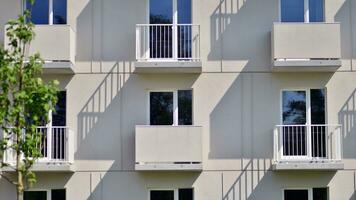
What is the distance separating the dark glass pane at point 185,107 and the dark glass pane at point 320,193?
407 centimetres

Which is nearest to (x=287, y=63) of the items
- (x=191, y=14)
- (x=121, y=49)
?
(x=191, y=14)

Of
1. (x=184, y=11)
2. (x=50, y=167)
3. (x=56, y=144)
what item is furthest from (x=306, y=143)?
(x=50, y=167)

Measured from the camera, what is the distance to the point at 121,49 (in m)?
19.1

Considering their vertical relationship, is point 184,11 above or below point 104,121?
above

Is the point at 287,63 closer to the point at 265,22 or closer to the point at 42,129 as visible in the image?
the point at 265,22

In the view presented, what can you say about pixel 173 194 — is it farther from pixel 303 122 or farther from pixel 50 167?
pixel 303 122

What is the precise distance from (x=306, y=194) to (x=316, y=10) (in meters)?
5.41

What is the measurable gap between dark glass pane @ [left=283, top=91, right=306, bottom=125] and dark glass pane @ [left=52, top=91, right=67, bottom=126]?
6406 millimetres

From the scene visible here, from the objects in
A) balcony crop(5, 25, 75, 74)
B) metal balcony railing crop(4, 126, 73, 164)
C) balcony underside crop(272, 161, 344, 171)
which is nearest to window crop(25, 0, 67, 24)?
balcony crop(5, 25, 75, 74)

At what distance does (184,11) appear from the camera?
19.3 metres

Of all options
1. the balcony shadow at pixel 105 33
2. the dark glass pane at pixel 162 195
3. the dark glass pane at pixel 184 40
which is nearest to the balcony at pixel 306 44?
the dark glass pane at pixel 184 40

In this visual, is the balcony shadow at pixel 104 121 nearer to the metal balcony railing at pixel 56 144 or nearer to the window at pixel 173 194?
the metal balcony railing at pixel 56 144

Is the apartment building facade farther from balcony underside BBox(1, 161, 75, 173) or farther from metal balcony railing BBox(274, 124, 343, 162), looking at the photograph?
balcony underside BBox(1, 161, 75, 173)

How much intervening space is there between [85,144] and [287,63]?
6.16 metres
